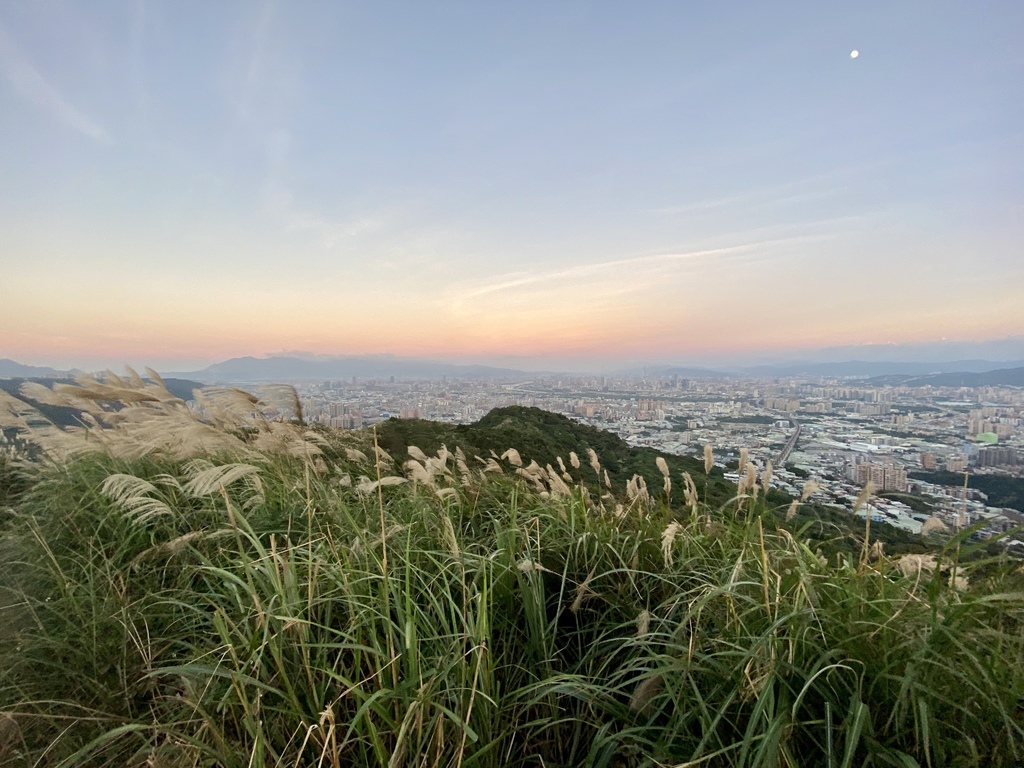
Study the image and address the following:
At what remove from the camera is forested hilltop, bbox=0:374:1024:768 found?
149cm

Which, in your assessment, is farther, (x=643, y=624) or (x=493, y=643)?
(x=493, y=643)

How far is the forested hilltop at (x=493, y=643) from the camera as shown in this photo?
1.49 meters

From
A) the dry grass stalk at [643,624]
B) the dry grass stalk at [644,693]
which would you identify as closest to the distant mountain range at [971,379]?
the dry grass stalk at [643,624]

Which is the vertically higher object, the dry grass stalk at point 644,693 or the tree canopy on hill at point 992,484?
the tree canopy on hill at point 992,484

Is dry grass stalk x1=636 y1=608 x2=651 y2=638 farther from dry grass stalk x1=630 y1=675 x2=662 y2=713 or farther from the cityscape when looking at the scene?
the cityscape

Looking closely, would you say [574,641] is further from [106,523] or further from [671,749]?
[106,523]

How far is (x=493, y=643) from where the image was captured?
7.00ft

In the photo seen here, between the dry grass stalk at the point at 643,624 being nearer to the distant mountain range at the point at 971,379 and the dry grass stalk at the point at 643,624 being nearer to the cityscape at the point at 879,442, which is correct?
the cityscape at the point at 879,442

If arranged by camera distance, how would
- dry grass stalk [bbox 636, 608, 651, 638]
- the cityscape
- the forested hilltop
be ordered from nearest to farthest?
the forested hilltop, dry grass stalk [bbox 636, 608, 651, 638], the cityscape

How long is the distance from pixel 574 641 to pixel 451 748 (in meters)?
1.03

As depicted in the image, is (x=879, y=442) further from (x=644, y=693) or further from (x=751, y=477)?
(x=644, y=693)

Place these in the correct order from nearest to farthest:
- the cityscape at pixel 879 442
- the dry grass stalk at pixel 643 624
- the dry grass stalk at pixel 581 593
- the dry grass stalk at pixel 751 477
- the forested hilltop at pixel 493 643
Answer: the forested hilltop at pixel 493 643
the dry grass stalk at pixel 643 624
the dry grass stalk at pixel 581 593
the cityscape at pixel 879 442
the dry grass stalk at pixel 751 477

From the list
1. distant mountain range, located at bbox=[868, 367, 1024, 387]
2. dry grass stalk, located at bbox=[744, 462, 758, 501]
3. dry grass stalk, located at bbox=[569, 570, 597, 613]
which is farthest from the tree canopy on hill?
distant mountain range, located at bbox=[868, 367, 1024, 387]

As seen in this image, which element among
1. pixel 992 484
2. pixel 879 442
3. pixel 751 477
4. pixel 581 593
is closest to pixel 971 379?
pixel 879 442
